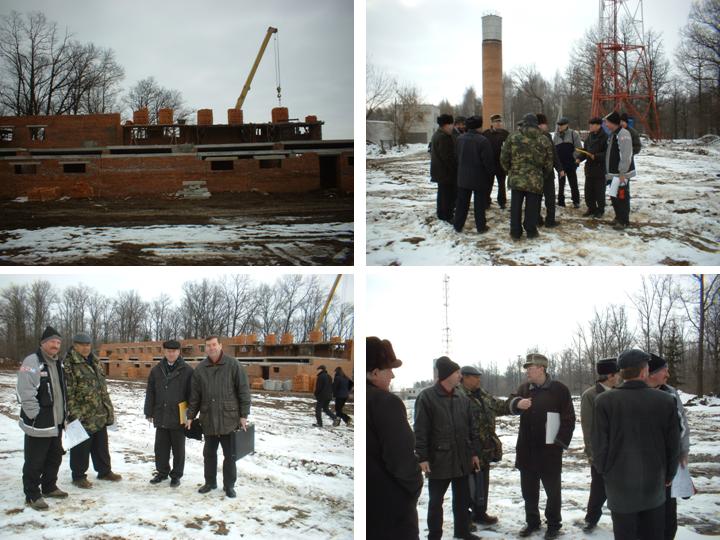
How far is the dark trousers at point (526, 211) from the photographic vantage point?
3375 millimetres

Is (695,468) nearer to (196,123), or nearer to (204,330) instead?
(204,330)

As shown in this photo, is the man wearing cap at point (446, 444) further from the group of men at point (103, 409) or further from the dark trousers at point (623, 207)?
the dark trousers at point (623, 207)

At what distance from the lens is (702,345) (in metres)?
3.37

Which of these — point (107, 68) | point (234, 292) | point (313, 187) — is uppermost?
point (107, 68)

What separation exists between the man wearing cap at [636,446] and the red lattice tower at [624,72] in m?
1.45

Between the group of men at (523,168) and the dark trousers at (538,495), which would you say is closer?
the dark trousers at (538,495)

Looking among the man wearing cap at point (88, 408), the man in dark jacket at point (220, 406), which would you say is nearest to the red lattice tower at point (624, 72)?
the man in dark jacket at point (220, 406)

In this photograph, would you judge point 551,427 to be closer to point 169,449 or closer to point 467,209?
point 467,209

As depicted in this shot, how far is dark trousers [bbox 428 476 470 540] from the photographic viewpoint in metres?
3.10

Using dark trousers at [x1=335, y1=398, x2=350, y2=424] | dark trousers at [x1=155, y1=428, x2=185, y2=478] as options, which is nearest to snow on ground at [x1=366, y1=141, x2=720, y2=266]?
dark trousers at [x1=335, y1=398, x2=350, y2=424]

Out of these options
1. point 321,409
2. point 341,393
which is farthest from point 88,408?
point 341,393

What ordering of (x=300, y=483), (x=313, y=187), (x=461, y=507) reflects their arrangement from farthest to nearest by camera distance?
(x=313, y=187) < (x=300, y=483) < (x=461, y=507)

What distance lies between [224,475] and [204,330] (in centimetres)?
74

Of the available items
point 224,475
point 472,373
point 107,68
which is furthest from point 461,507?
point 107,68
